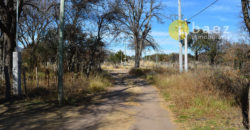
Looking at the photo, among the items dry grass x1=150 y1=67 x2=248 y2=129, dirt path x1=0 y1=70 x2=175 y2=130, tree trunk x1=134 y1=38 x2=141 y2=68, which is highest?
tree trunk x1=134 y1=38 x2=141 y2=68

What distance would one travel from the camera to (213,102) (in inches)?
260

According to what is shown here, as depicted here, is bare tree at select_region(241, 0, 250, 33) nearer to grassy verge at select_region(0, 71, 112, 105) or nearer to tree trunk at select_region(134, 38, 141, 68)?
grassy verge at select_region(0, 71, 112, 105)

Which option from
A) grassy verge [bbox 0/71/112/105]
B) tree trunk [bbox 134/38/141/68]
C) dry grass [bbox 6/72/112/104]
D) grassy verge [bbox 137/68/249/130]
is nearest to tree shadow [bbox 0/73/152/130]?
grassy verge [bbox 0/71/112/105]

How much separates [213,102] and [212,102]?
0.10 ft

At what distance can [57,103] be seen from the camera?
7.57 m

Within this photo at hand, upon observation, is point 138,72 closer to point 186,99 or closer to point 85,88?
point 85,88

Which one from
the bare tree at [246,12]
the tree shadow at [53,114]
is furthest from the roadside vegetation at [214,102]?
the tree shadow at [53,114]

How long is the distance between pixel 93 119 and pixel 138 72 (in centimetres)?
1741

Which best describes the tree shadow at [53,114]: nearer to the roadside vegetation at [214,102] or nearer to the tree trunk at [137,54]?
the roadside vegetation at [214,102]

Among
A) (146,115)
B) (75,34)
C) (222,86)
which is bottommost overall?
(146,115)

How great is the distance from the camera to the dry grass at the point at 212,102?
5.07m

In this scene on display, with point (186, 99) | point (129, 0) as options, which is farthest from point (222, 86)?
point (129, 0)

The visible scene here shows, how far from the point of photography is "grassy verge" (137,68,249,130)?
506 centimetres

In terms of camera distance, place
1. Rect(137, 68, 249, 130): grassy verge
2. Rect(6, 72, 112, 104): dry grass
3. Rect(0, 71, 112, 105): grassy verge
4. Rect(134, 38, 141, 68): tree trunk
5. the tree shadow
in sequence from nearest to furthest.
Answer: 1. Rect(137, 68, 249, 130): grassy verge
2. the tree shadow
3. Rect(0, 71, 112, 105): grassy verge
4. Rect(6, 72, 112, 104): dry grass
5. Rect(134, 38, 141, 68): tree trunk
